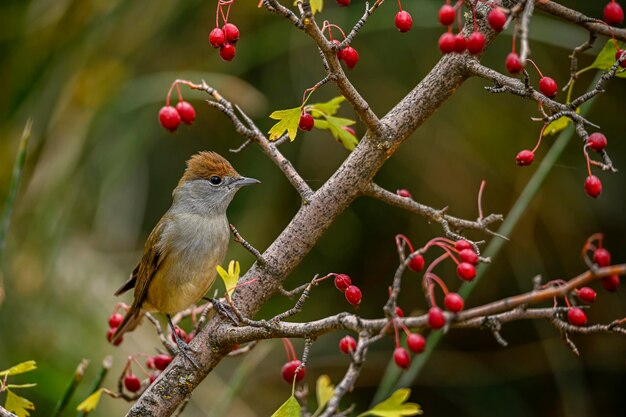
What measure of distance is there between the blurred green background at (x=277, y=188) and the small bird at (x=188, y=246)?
3.23 feet

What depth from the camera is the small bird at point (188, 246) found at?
3301 millimetres

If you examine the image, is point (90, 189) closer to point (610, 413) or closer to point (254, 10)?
point (254, 10)

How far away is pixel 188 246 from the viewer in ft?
11.1

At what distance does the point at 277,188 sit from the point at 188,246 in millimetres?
1713

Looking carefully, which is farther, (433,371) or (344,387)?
(433,371)

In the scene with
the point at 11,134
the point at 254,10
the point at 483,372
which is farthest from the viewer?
the point at 254,10

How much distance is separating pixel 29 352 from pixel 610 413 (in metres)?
3.23

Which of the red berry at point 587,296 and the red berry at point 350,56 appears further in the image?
the red berry at point 350,56

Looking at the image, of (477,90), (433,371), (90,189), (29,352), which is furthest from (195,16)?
(433,371)

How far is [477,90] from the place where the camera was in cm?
497

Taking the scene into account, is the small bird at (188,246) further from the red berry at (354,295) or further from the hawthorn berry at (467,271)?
the hawthorn berry at (467,271)

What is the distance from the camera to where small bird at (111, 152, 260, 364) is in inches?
130

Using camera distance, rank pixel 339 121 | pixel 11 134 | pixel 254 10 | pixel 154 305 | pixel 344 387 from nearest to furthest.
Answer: pixel 344 387 < pixel 339 121 < pixel 154 305 < pixel 11 134 < pixel 254 10

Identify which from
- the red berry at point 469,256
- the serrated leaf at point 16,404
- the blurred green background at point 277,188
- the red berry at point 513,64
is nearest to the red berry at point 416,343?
the red berry at point 469,256
